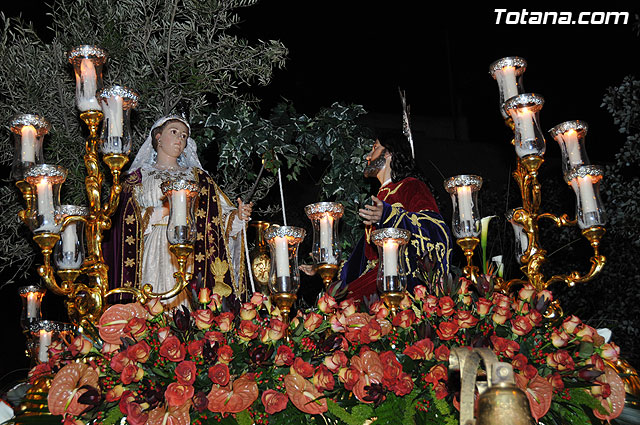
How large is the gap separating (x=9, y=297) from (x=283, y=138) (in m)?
4.96

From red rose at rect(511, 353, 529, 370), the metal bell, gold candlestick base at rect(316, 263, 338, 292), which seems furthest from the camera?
gold candlestick base at rect(316, 263, 338, 292)

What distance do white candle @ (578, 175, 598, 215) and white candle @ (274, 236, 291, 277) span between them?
63.4 inches

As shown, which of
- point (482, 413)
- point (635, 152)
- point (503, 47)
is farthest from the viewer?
point (503, 47)

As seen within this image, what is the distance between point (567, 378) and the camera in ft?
8.89

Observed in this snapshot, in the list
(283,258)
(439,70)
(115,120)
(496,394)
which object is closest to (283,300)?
(283,258)

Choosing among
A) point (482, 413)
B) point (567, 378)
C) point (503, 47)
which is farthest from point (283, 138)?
point (503, 47)

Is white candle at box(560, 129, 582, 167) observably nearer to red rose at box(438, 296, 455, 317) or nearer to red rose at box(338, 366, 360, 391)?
red rose at box(438, 296, 455, 317)

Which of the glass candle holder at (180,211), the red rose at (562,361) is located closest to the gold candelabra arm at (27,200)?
the glass candle holder at (180,211)

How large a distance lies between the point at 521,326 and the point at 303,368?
2.63 ft

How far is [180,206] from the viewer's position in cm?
354

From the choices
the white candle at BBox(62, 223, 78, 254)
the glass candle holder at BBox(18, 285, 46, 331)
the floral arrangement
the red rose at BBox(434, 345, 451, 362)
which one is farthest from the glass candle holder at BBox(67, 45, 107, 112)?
the red rose at BBox(434, 345, 451, 362)

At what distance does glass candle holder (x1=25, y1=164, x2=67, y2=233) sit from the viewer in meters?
3.57

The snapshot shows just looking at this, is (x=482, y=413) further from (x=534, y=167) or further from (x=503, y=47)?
(x=503, y=47)

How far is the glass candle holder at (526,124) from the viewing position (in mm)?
4074
